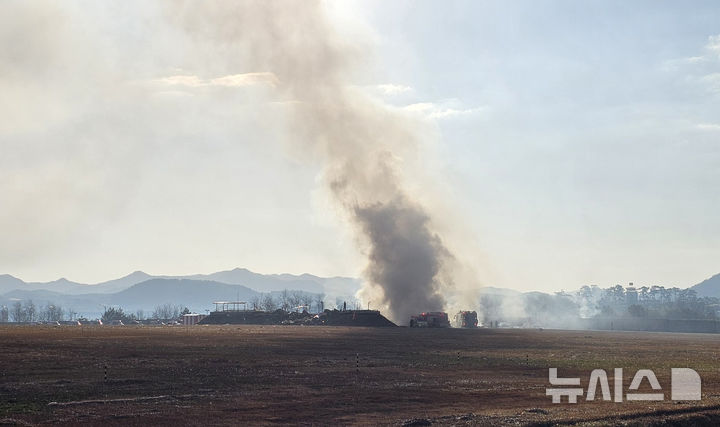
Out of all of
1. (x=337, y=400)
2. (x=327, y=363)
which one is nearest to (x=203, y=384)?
(x=337, y=400)

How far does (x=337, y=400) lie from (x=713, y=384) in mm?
29547

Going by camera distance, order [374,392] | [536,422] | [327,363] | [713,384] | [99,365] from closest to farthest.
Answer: [536,422]
[374,392]
[713,384]
[99,365]
[327,363]

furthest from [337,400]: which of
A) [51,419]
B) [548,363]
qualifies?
[548,363]

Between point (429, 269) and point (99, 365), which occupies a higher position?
point (429, 269)

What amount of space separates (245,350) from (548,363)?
30.5 metres

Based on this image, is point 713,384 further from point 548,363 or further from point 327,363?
point 327,363

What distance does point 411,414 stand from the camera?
38.4 m

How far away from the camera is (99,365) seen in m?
58.9

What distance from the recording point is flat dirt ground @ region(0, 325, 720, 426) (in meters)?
36.8

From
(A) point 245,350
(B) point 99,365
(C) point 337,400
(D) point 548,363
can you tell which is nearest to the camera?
(C) point 337,400

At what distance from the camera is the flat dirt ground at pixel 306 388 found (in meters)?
36.8

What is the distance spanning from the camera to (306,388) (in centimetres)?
4750

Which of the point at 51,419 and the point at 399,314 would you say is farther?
the point at 399,314

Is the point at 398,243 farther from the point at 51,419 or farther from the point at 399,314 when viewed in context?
the point at 51,419
